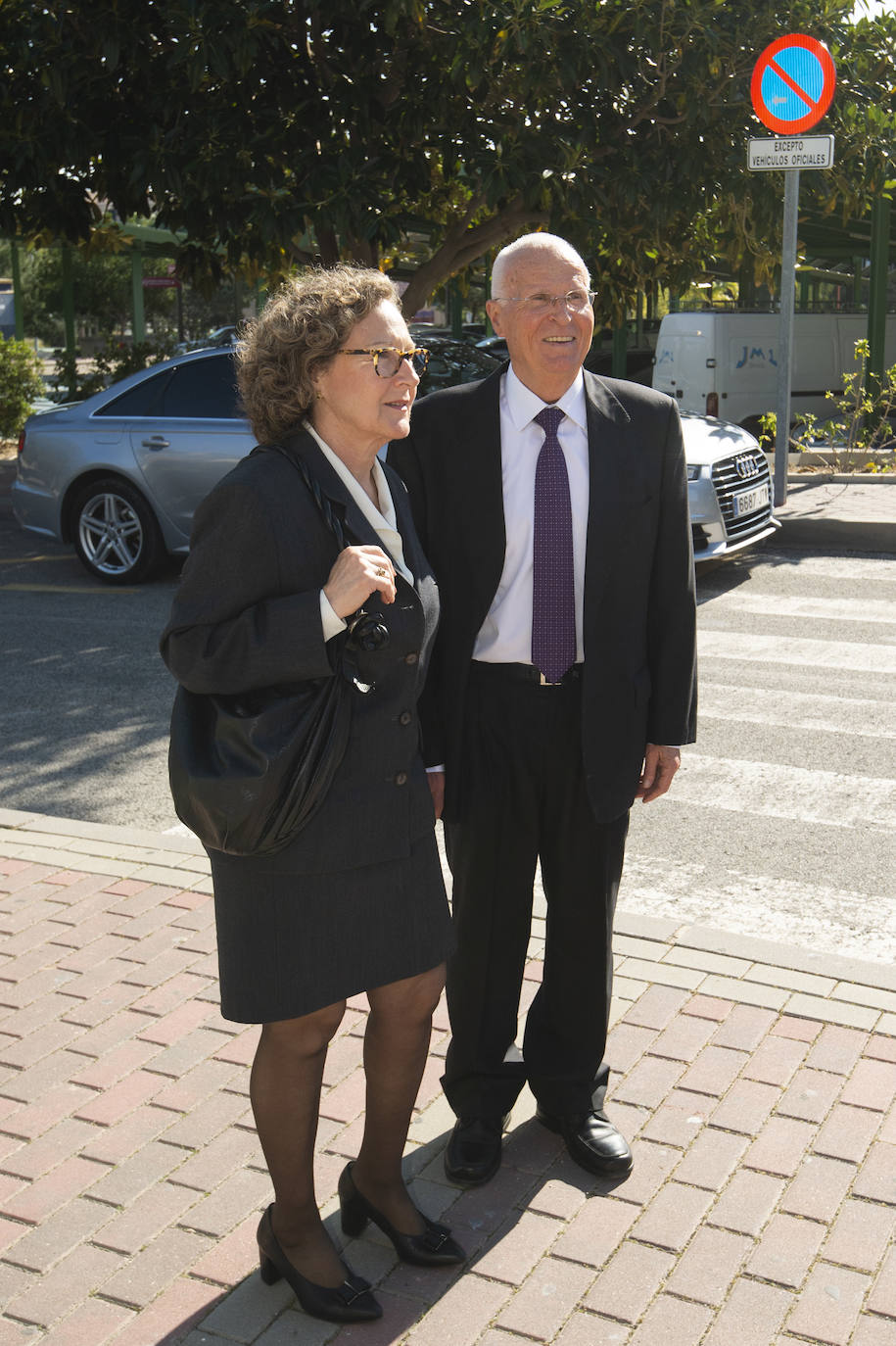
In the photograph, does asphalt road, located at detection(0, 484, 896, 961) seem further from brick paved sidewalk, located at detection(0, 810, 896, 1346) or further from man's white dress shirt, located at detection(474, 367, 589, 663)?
man's white dress shirt, located at detection(474, 367, 589, 663)

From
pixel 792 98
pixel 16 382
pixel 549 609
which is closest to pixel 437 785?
pixel 549 609

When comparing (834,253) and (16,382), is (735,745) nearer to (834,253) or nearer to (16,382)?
(16,382)

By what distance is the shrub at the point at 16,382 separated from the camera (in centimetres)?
1898

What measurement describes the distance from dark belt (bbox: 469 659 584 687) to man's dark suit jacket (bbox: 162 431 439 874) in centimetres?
46

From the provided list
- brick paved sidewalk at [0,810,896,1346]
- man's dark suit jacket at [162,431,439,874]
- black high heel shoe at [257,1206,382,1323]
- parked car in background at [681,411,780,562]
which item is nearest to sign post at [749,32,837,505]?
parked car in background at [681,411,780,562]

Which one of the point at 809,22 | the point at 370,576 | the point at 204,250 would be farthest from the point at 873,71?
the point at 370,576

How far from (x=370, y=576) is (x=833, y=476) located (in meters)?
12.4

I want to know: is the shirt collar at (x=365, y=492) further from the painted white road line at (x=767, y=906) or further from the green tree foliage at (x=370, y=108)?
the green tree foliage at (x=370, y=108)

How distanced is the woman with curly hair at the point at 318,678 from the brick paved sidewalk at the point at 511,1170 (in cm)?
26

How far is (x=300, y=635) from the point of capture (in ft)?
7.68

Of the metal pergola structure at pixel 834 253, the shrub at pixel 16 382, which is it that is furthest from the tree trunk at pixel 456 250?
the shrub at pixel 16 382

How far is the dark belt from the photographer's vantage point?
3045 mm

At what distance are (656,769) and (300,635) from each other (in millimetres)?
1129

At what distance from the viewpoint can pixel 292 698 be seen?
2.40m
